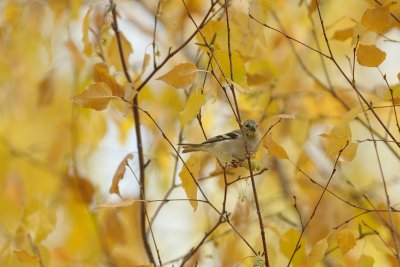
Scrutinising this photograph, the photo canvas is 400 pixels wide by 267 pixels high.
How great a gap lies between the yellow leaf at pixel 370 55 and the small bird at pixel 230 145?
0.99m

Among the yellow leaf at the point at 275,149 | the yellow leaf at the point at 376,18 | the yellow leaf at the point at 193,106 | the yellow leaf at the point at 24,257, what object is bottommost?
the yellow leaf at the point at 24,257

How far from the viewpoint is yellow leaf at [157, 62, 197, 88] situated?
2.35m

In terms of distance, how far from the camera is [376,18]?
100.0 inches

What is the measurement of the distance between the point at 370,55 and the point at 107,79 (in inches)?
43.6

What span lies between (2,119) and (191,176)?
13.1 ft

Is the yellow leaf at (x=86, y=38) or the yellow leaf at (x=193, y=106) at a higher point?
the yellow leaf at (x=86, y=38)

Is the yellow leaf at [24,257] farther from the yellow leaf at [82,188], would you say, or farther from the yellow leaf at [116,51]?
the yellow leaf at [82,188]

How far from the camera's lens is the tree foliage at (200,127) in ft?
8.03

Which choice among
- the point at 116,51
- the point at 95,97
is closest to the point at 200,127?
the point at 116,51

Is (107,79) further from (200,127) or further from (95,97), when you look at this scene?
(200,127)

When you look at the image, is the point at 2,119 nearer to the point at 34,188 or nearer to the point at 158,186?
the point at 34,188

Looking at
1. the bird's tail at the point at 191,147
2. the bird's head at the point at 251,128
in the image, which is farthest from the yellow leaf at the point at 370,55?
the bird's tail at the point at 191,147

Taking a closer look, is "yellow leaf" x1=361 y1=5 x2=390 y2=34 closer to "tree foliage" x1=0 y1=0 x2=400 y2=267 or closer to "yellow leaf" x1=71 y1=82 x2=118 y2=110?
"tree foliage" x1=0 y1=0 x2=400 y2=267

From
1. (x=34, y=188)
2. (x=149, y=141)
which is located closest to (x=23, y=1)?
(x=149, y=141)
